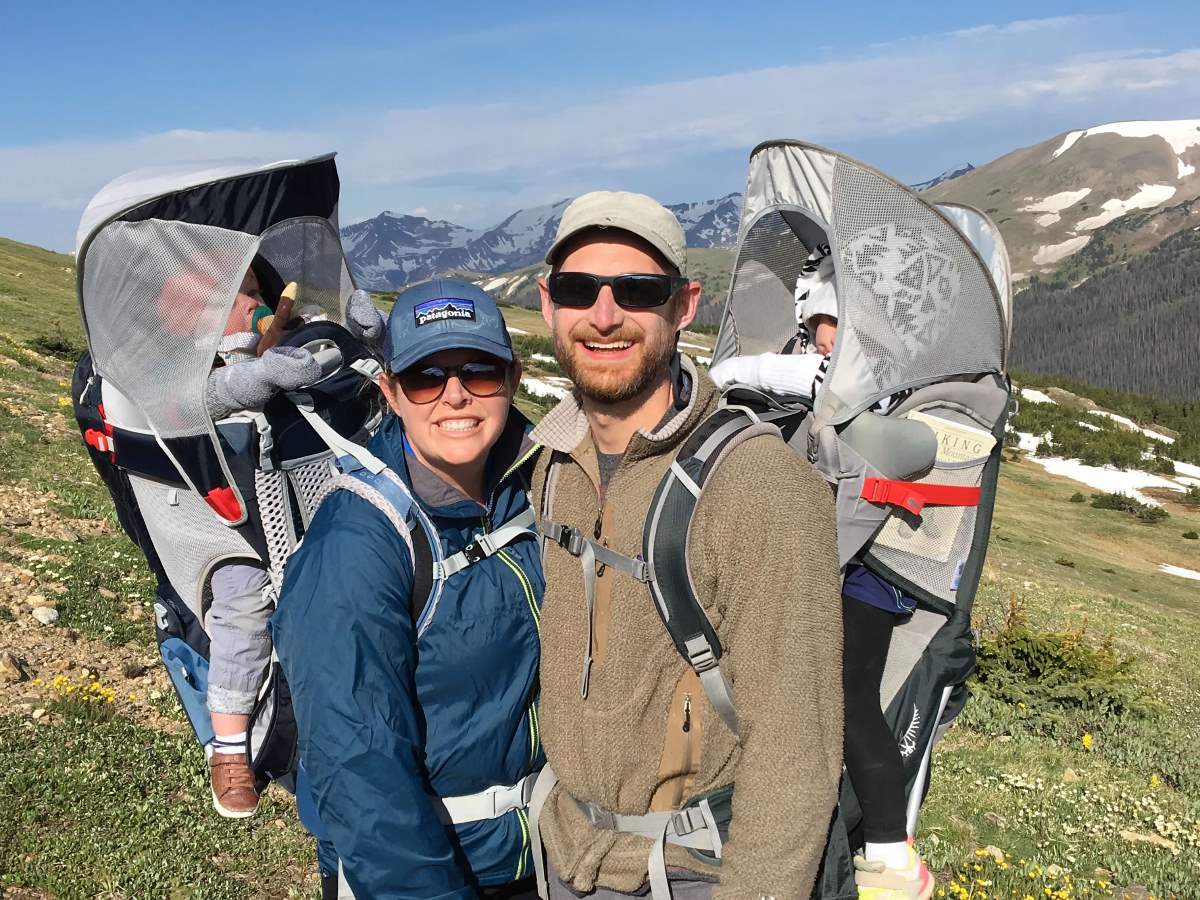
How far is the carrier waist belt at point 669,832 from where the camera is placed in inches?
108

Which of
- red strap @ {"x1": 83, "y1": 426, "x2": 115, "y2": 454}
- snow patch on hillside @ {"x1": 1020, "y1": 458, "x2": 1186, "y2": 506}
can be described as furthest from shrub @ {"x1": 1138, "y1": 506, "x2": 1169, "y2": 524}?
red strap @ {"x1": 83, "y1": 426, "x2": 115, "y2": 454}

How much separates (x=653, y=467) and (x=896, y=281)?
1730mm

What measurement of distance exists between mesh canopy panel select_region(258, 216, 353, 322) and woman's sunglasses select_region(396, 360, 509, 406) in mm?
1991

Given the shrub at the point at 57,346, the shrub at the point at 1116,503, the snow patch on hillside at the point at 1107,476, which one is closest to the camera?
the shrub at the point at 57,346

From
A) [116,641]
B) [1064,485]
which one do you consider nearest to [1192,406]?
[1064,485]

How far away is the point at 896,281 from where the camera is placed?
3908mm

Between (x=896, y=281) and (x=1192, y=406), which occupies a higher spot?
(x=896, y=281)

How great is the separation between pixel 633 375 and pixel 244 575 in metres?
2.44

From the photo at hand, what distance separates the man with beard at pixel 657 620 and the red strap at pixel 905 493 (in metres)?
1.06

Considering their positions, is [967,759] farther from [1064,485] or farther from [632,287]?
[1064,485]

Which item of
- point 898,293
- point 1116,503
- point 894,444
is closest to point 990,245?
point 898,293

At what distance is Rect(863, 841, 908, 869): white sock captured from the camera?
3936 mm

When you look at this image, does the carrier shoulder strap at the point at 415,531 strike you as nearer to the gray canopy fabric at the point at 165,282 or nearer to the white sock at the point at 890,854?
the gray canopy fabric at the point at 165,282

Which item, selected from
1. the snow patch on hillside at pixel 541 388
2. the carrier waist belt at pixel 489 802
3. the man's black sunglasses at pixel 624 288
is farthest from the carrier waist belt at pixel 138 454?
the snow patch on hillside at pixel 541 388
